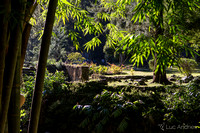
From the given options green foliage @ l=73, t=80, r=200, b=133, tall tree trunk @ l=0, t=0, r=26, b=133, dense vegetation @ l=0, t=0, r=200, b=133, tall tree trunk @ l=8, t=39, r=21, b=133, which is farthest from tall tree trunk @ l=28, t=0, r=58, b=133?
green foliage @ l=73, t=80, r=200, b=133

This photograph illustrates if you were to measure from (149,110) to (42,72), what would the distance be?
310 centimetres

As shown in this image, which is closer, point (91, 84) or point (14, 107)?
point (14, 107)

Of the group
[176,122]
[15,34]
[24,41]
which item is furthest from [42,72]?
[176,122]

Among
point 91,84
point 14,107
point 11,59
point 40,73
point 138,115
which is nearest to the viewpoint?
point 11,59

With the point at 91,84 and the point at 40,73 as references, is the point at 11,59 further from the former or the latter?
the point at 91,84

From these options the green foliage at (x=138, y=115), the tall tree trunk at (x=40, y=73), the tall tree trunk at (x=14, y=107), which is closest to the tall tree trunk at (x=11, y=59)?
the tall tree trunk at (x=14, y=107)

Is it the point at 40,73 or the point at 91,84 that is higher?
the point at 40,73

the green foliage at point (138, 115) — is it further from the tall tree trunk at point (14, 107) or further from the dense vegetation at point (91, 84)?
the tall tree trunk at point (14, 107)

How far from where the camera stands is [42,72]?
1.43m

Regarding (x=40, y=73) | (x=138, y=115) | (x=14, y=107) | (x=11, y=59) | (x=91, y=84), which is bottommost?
(x=138, y=115)

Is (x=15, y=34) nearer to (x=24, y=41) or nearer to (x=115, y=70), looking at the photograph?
(x=24, y=41)

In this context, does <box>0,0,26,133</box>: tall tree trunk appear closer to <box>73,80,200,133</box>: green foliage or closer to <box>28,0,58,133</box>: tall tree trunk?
<box>28,0,58,133</box>: tall tree trunk

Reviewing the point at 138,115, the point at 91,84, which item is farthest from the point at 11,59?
the point at 91,84

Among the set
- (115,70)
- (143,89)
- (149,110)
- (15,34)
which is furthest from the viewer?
(115,70)
